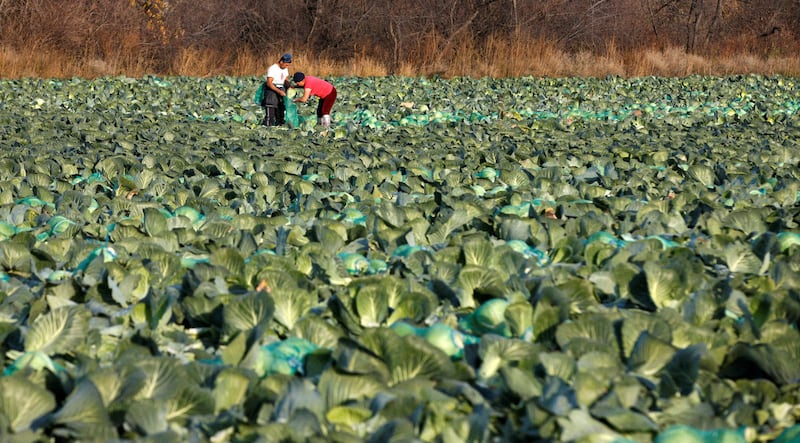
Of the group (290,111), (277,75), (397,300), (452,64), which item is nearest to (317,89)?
(290,111)

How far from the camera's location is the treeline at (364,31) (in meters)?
18.1

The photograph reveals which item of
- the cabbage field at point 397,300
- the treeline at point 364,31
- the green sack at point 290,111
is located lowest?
the cabbage field at point 397,300

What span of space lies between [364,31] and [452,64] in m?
7.54

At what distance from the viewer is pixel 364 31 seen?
24391 millimetres

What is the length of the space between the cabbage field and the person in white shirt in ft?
10.9

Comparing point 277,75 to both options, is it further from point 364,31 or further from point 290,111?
point 364,31

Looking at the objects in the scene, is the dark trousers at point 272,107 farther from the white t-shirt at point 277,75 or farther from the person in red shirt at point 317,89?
the person in red shirt at point 317,89

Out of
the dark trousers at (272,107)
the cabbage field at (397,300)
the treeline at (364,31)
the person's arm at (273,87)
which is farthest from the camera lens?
the treeline at (364,31)

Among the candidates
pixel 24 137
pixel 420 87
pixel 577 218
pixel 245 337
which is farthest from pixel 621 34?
pixel 245 337

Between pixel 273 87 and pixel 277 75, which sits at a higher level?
pixel 277 75

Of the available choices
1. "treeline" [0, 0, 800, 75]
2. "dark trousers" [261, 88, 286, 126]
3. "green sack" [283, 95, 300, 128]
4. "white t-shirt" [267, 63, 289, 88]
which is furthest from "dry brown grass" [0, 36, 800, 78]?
"green sack" [283, 95, 300, 128]

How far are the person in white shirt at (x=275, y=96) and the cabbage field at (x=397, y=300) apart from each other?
332cm

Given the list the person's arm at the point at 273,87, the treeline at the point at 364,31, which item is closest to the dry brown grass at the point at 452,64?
the treeline at the point at 364,31

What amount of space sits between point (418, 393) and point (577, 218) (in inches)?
78.7
